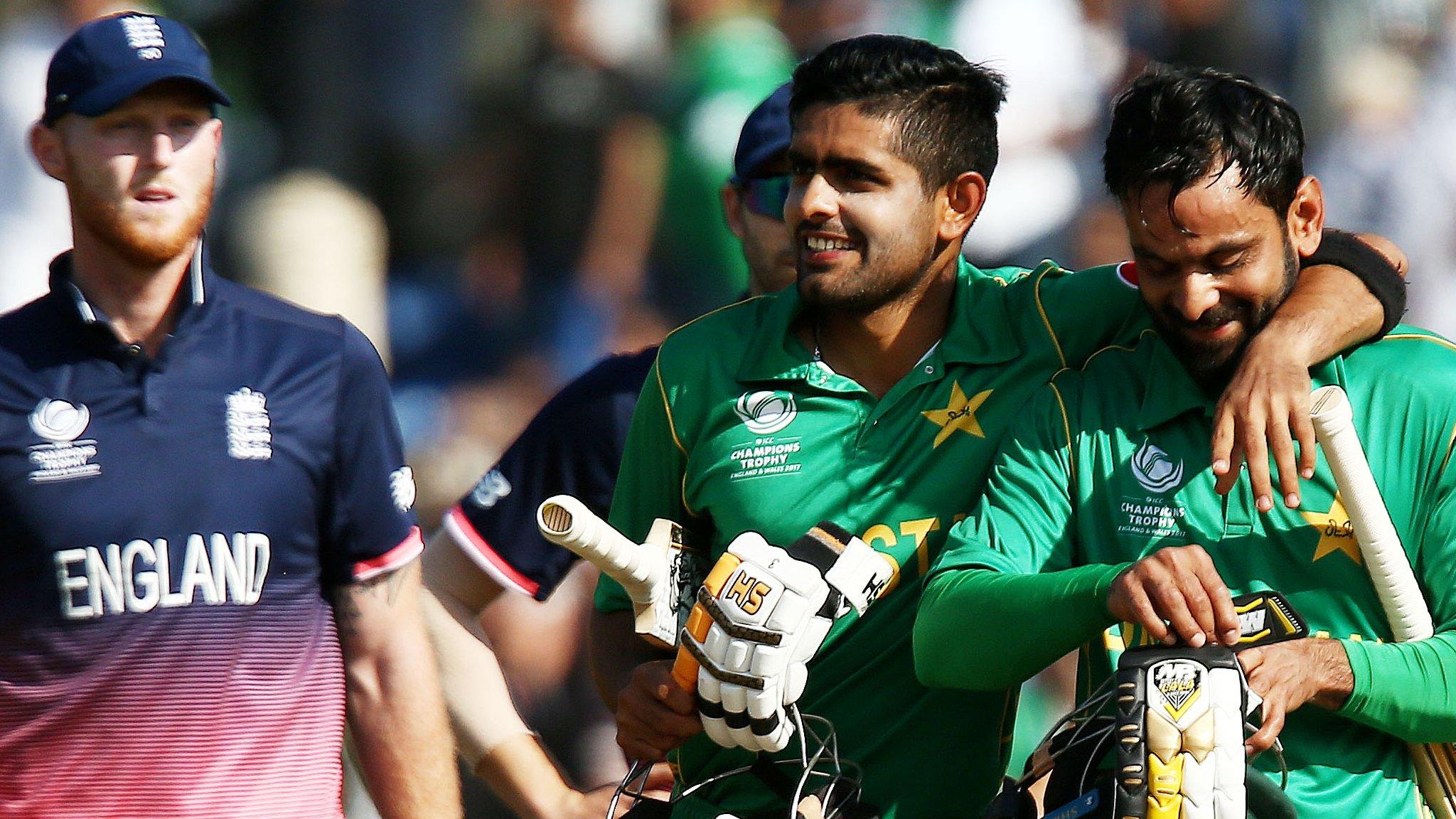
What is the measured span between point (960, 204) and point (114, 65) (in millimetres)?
1662

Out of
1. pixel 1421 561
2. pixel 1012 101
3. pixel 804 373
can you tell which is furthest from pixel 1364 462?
pixel 1012 101

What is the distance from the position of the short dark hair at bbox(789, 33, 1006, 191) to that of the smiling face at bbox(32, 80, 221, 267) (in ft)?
3.91

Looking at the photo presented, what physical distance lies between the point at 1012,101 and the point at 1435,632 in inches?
197

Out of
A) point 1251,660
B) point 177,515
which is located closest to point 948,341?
point 1251,660

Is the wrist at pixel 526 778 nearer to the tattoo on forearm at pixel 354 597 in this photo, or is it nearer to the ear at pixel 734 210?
the tattoo on forearm at pixel 354 597

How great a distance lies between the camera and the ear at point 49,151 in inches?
153

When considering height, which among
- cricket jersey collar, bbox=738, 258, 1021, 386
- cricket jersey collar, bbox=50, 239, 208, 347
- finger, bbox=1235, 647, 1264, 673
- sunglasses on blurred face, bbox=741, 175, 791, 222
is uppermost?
sunglasses on blurred face, bbox=741, 175, 791, 222

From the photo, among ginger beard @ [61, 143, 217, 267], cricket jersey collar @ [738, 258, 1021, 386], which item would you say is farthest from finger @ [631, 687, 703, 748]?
ginger beard @ [61, 143, 217, 267]

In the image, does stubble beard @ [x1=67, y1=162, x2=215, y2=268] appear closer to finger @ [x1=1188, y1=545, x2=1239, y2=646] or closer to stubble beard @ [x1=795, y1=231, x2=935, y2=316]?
stubble beard @ [x1=795, y1=231, x2=935, y2=316]

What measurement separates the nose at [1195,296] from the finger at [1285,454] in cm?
26

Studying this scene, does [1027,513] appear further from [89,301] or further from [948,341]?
[89,301]

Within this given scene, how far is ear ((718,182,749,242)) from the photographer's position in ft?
16.5

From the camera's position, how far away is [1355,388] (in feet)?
11.1

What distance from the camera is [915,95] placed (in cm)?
389
